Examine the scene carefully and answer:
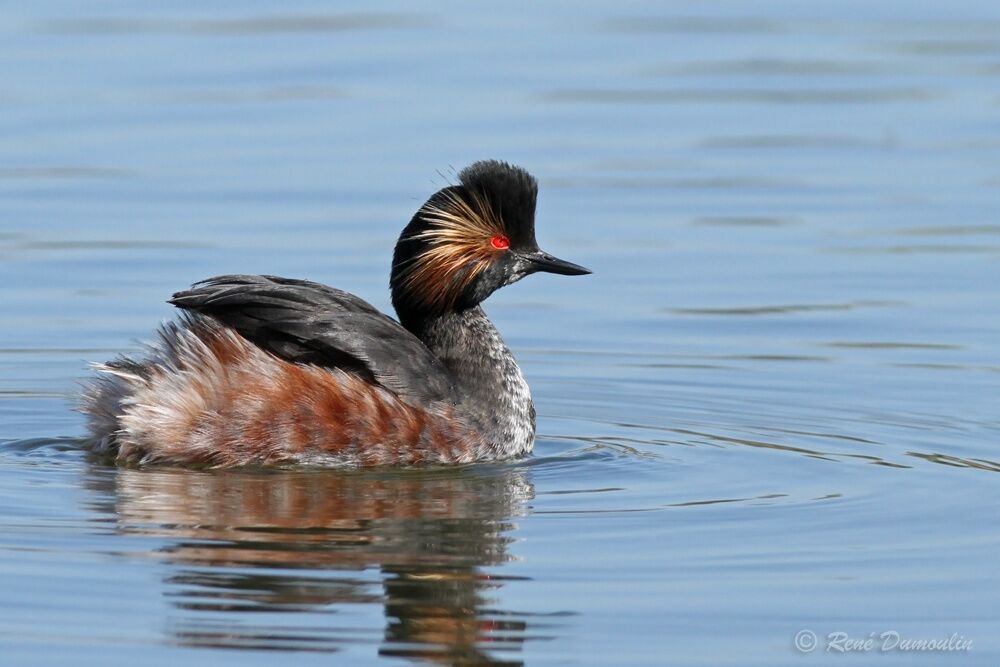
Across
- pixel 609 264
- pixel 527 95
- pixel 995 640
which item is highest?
pixel 527 95

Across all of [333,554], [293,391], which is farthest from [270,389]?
[333,554]

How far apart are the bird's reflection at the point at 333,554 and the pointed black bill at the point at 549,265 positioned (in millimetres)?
1212

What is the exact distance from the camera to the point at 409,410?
952 centimetres

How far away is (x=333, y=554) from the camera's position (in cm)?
782

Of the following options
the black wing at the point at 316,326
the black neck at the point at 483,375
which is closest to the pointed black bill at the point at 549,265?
the black neck at the point at 483,375

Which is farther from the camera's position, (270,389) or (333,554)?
(270,389)

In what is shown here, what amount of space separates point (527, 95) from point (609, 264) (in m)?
4.35

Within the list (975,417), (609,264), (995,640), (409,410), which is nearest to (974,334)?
(975,417)

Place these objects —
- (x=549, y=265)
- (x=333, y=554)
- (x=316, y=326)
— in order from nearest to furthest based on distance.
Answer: (x=333, y=554)
(x=316, y=326)
(x=549, y=265)

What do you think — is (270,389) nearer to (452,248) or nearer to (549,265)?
(452,248)

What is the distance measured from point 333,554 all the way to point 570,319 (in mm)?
5126

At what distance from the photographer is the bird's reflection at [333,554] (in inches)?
273

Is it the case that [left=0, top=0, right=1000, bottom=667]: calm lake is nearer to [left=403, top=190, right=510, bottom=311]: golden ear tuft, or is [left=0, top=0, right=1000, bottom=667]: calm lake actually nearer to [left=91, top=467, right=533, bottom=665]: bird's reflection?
[left=91, top=467, right=533, bottom=665]: bird's reflection

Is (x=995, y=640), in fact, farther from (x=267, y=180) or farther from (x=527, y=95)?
(x=527, y=95)
